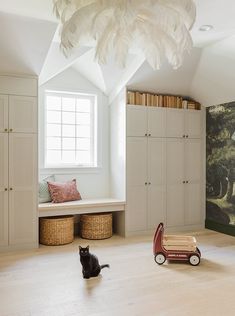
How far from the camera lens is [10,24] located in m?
3.33

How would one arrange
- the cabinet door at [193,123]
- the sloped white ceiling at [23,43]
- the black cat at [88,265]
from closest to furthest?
the black cat at [88,265] → the sloped white ceiling at [23,43] → the cabinet door at [193,123]

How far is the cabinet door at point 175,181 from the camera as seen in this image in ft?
16.9

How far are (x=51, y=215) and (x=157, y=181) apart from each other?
1846 millimetres

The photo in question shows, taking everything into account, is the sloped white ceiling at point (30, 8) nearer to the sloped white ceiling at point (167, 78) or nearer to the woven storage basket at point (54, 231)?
the sloped white ceiling at point (167, 78)

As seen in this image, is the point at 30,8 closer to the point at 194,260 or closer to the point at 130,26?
the point at 130,26

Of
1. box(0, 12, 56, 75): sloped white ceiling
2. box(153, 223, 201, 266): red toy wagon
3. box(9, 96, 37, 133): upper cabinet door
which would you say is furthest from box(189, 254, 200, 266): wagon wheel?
box(0, 12, 56, 75): sloped white ceiling

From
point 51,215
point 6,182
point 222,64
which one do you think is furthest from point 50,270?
point 222,64

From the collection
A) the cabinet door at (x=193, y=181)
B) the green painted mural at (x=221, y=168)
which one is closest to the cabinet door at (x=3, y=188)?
the cabinet door at (x=193, y=181)

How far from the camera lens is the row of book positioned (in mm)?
4879

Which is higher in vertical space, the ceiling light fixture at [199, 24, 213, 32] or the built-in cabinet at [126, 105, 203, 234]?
the ceiling light fixture at [199, 24, 213, 32]

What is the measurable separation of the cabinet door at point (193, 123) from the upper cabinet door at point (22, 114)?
2630 millimetres

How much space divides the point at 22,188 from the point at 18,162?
37 centimetres

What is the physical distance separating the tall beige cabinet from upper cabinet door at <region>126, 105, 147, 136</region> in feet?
4.87

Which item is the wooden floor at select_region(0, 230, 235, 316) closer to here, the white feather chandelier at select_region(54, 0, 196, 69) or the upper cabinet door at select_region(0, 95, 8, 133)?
the upper cabinet door at select_region(0, 95, 8, 133)
